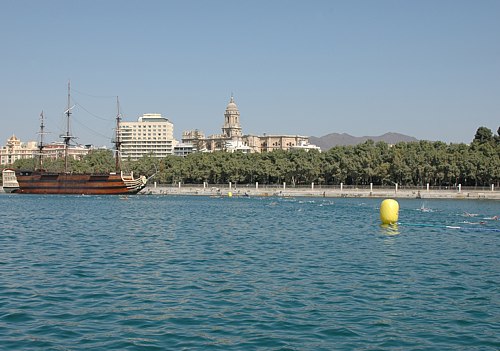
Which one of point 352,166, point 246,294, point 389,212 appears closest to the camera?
point 246,294

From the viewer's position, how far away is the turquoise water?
48.6 ft

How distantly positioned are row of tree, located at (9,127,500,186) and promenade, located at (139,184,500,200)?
597 centimetres

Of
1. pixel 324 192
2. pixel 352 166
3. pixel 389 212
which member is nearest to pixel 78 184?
pixel 324 192

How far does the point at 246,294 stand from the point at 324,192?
4363 inches

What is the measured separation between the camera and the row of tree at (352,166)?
419ft

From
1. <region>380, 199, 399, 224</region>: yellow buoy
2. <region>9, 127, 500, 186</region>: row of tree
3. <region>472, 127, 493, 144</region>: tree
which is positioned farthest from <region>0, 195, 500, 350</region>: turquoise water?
<region>472, 127, 493, 144</region>: tree

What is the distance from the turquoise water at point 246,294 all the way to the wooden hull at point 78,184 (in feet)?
306

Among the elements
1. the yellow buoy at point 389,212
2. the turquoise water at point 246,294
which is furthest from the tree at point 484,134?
the turquoise water at point 246,294

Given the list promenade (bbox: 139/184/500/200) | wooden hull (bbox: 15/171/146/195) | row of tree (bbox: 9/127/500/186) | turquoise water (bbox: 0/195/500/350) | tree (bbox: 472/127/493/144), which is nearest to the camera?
turquoise water (bbox: 0/195/500/350)

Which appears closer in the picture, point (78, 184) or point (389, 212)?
point (389, 212)

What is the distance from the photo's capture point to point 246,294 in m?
19.6

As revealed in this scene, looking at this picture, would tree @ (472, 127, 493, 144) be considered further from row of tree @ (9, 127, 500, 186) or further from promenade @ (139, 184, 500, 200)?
promenade @ (139, 184, 500, 200)

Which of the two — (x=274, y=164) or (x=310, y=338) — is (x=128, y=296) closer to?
(x=310, y=338)

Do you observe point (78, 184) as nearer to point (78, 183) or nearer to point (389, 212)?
point (78, 183)
